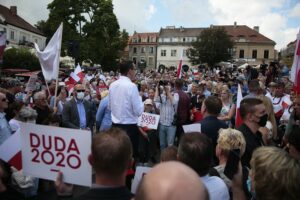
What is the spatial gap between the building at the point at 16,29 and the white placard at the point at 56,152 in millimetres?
58131

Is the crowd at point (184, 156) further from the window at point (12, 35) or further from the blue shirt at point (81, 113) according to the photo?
the window at point (12, 35)

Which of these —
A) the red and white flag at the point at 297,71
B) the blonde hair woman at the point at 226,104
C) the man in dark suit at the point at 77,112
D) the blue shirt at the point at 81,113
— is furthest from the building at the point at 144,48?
the red and white flag at the point at 297,71

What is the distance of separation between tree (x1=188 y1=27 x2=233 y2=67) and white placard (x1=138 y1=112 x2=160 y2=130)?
61.0 m

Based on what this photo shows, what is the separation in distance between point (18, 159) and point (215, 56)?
2639 inches

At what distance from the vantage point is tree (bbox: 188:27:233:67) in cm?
6762

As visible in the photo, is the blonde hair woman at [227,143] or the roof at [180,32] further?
the roof at [180,32]

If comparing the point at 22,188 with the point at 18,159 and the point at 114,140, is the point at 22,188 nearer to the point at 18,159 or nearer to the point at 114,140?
the point at 18,159

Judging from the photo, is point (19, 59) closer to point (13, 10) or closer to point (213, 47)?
point (13, 10)

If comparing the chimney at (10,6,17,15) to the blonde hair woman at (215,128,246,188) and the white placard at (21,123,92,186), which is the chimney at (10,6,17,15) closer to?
A: the white placard at (21,123,92,186)

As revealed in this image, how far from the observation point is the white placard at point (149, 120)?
8266mm

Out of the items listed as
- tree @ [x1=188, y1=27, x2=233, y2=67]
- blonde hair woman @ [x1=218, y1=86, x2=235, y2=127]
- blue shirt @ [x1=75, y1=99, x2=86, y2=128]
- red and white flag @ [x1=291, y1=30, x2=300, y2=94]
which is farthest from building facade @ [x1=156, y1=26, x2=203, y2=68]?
red and white flag @ [x1=291, y1=30, x2=300, y2=94]

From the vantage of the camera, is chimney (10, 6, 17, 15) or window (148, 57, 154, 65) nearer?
chimney (10, 6, 17, 15)

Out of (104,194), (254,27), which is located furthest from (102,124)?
(254,27)

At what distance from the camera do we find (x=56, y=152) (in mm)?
2961
